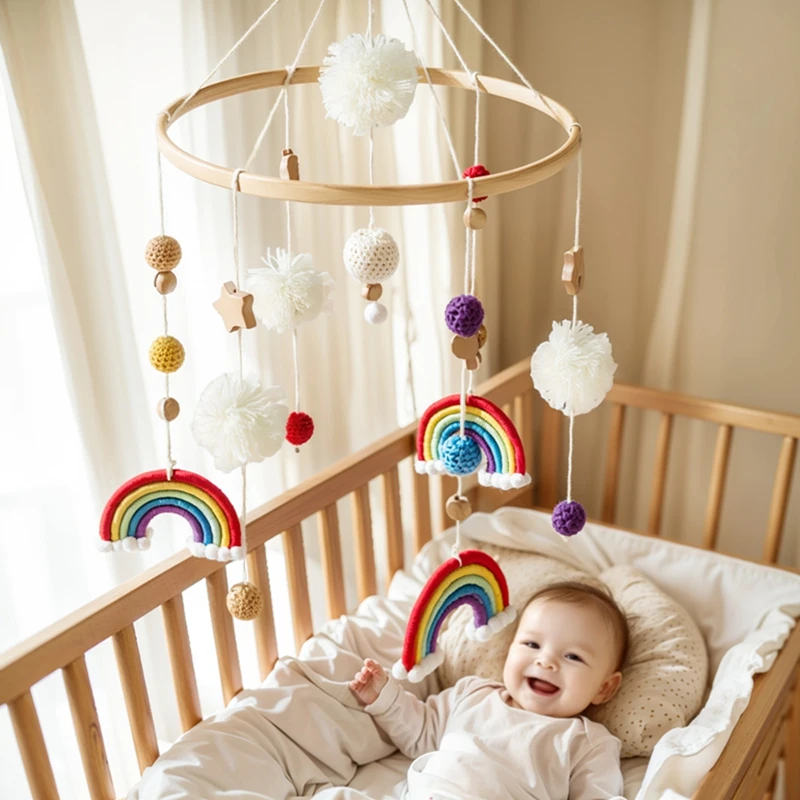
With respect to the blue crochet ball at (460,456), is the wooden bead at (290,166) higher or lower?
higher

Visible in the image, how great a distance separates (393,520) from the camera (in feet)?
5.84

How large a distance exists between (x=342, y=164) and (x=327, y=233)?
0.12 m

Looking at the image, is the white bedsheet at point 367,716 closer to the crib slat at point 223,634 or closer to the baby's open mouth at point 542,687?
the crib slat at point 223,634

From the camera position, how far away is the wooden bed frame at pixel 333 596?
1.21 metres

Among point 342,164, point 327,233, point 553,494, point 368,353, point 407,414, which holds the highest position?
point 342,164

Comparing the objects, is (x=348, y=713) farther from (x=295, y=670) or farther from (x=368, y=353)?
(x=368, y=353)

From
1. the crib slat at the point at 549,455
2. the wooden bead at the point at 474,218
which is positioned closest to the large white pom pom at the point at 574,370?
the wooden bead at the point at 474,218

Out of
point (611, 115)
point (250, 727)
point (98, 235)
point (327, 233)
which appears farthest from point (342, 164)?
point (250, 727)

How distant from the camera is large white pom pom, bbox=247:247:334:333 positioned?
1.05 metres

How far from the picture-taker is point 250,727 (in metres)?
1.38

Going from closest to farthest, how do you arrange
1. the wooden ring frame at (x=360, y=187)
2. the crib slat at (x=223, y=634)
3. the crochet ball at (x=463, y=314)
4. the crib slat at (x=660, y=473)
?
the wooden ring frame at (x=360, y=187), the crochet ball at (x=463, y=314), the crib slat at (x=223, y=634), the crib slat at (x=660, y=473)

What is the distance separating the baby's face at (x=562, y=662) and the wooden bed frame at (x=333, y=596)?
0.75ft

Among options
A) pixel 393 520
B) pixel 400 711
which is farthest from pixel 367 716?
pixel 393 520

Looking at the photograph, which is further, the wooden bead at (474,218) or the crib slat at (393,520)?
the crib slat at (393,520)
